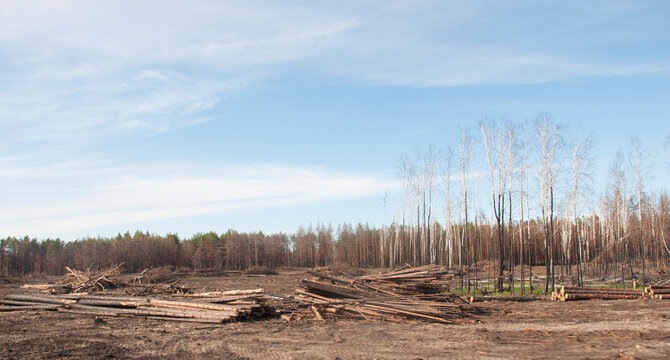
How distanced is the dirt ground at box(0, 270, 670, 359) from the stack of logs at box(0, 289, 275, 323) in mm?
→ 342

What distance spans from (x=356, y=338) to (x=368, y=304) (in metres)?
3.43

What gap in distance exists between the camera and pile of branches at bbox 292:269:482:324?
42.2 ft

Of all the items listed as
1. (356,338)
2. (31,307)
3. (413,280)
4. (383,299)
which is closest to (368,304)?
(383,299)

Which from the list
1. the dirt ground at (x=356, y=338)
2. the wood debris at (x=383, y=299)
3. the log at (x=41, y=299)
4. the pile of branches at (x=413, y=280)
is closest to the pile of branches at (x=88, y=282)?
the log at (x=41, y=299)

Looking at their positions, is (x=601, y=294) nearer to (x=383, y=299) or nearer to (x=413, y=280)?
(x=413, y=280)

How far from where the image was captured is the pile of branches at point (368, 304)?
12.9 m

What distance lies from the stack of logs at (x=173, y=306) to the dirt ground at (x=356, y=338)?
34 centimetres

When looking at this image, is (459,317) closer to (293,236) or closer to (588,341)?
(588,341)

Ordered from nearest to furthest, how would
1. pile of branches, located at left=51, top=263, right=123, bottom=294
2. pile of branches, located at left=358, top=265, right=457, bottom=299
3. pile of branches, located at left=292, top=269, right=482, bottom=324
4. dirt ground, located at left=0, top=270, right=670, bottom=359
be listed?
dirt ground, located at left=0, top=270, right=670, bottom=359 < pile of branches, located at left=292, top=269, right=482, bottom=324 < pile of branches, located at left=358, top=265, right=457, bottom=299 < pile of branches, located at left=51, top=263, right=123, bottom=294

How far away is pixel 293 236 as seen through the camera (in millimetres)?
63750

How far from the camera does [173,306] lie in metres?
13.8

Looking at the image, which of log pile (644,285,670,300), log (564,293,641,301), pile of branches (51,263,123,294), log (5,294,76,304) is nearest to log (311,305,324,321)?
log (5,294,76,304)

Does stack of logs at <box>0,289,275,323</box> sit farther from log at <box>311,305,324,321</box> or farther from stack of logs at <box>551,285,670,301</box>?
stack of logs at <box>551,285,670,301</box>

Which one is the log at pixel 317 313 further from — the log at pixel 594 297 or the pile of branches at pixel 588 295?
the log at pixel 594 297
